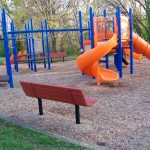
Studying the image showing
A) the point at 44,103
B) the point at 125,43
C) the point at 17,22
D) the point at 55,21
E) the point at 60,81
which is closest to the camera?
the point at 44,103

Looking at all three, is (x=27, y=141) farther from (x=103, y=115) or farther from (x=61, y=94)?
(x=103, y=115)

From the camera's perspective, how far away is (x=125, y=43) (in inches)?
434

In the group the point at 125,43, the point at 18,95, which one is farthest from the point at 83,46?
the point at 18,95

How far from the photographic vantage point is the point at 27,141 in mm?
4133

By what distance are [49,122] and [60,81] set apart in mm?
4729

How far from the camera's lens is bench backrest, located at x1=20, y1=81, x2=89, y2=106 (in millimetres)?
4562

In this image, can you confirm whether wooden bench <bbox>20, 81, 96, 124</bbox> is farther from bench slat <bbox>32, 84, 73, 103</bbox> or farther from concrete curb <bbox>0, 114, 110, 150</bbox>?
concrete curb <bbox>0, 114, 110, 150</bbox>

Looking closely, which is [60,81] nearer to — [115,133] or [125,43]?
[125,43]

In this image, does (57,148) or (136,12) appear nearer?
(57,148)

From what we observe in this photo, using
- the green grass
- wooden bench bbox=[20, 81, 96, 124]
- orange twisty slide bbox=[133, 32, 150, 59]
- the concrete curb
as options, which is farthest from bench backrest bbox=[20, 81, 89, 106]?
orange twisty slide bbox=[133, 32, 150, 59]

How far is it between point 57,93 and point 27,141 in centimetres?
107

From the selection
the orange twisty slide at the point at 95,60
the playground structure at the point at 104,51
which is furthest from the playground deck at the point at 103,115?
the playground structure at the point at 104,51

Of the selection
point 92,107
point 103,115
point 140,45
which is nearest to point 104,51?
point 92,107

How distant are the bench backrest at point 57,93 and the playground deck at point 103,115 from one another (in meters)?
0.43
